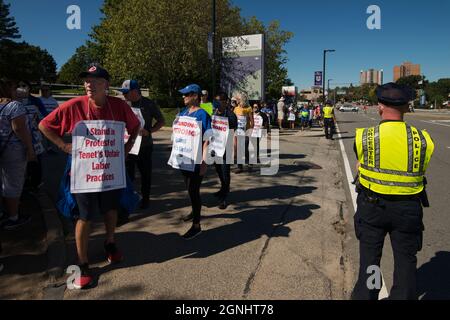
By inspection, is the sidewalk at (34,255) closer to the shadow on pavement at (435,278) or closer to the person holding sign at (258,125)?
the shadow on pavement at (435,278)

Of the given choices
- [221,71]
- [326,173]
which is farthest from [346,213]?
[221,71]

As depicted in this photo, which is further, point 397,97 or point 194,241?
point 194,241

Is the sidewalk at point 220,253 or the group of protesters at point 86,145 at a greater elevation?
the group of protesters at point 86,145

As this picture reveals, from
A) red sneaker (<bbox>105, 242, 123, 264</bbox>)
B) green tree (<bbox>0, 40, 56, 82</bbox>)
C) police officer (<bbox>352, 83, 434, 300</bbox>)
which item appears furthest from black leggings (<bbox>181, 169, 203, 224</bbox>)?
green tree (<bbox>0, 40, 56, 82</bbox>)

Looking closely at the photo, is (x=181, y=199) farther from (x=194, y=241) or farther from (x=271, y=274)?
(x=271, y=274)

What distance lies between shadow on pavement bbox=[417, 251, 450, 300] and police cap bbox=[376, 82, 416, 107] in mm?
1846

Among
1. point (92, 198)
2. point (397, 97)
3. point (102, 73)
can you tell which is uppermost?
point (102, 73)

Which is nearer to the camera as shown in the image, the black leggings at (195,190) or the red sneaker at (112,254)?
the red sneaker at (112,254)

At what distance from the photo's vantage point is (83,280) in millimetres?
3402

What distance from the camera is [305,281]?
3576 mm

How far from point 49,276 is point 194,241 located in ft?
5.38

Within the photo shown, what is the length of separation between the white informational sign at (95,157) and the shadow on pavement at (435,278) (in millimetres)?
3029

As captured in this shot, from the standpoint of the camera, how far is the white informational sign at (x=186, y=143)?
458cm

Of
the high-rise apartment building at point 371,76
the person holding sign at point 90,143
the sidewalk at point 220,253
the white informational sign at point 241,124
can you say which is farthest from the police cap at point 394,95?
the high-rise apartment building at point 371,76
